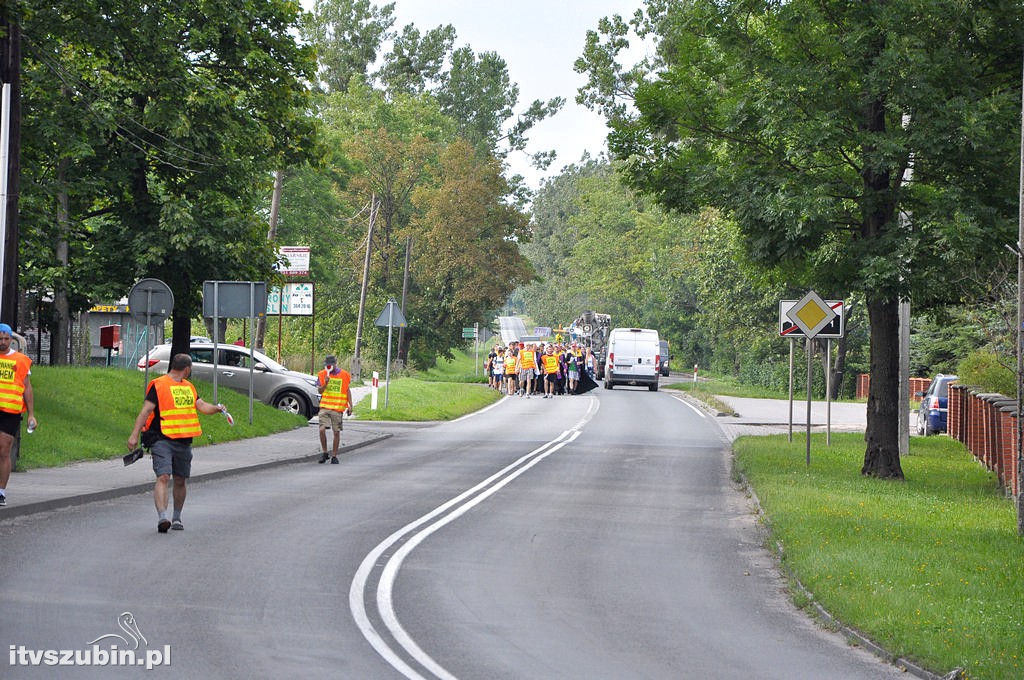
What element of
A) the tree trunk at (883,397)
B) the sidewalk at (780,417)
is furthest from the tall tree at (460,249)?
the tree trunk at (883,397)

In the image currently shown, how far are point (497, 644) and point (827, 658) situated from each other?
2097mm

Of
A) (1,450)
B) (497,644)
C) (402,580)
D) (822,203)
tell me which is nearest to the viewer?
(497,644)

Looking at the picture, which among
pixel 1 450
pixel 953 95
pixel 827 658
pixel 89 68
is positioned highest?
pixel 89 68

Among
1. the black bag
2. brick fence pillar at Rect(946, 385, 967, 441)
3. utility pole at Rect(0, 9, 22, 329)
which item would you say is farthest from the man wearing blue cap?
brick fence pillar at Rect(946, 385, 967, 441)

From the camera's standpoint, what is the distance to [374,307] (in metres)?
65.9

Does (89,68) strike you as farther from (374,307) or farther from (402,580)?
(374,307)

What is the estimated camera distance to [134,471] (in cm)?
1814

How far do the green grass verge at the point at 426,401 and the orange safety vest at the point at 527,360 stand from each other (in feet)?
4.75

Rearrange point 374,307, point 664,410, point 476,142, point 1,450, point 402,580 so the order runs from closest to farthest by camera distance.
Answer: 1. point 402,580
2. point 1,450
3. point 664,410
4. point 374,307
5. point 476,142

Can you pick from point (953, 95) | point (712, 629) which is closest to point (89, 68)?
point (953, 95)

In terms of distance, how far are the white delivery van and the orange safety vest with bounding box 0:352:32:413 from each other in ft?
144

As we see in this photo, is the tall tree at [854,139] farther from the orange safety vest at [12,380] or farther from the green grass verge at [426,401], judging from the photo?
the green grass verge at [426,401]

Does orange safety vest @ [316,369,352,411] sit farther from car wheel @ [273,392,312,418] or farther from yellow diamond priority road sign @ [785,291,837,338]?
car wheel @ [273,392,312,418]

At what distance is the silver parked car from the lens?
30.6 meters
